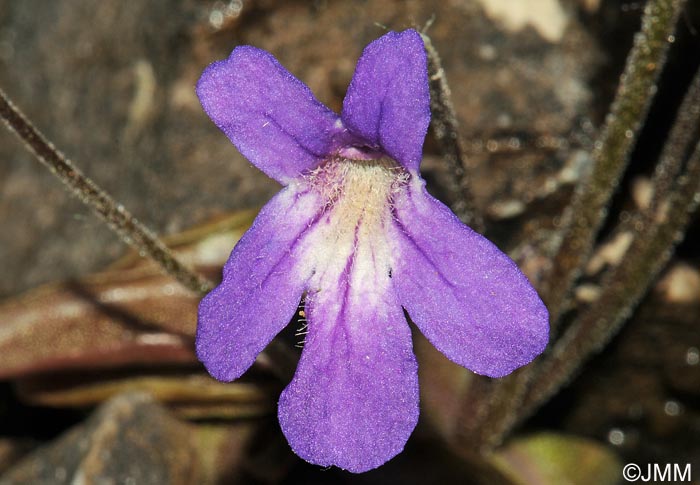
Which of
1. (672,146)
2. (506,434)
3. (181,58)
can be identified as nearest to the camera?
(672,146)

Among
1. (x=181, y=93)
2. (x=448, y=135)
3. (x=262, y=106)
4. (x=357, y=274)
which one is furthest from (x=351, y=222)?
(x=181, y=93)

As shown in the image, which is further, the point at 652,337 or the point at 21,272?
the point at 21,272

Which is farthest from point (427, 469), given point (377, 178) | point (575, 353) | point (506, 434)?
point (377, 178)

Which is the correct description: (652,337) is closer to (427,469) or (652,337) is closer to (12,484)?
(427,469)

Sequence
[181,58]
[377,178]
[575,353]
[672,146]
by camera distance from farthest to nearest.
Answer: [181,58] < [575,353] < [672,146] < [377,178]

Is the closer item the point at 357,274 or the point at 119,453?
the point at 357,274

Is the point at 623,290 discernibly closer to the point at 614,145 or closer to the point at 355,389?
the point at 614,145

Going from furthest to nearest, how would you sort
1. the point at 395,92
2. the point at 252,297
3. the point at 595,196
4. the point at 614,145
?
the point at 595,196, the point at 614,145, the point at 252,297, the point at 395,92
